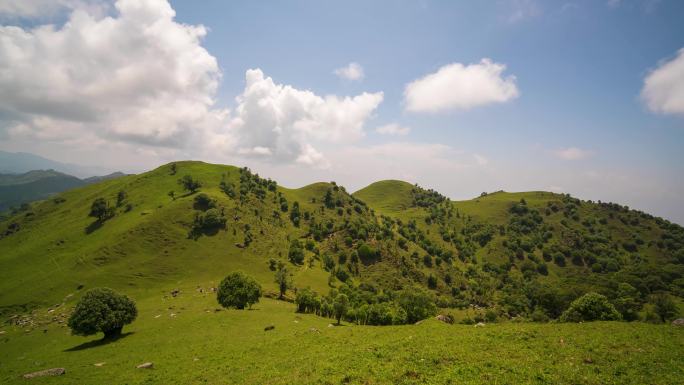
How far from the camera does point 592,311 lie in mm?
49469

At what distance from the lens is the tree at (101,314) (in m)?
53.5

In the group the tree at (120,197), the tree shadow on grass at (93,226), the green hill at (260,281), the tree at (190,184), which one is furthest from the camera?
the tree at (190,184)

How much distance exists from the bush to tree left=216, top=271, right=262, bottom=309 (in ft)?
220

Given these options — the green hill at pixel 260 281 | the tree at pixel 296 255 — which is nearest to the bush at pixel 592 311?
the green hill at pixel 260 281

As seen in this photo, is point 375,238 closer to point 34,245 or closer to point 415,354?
point 415,354

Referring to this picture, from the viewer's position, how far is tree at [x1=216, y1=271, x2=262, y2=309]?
75312 mm

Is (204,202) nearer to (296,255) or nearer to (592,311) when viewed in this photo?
(296,255)

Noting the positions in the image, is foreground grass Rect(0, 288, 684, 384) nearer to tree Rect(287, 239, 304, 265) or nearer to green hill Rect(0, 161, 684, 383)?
green hill Rect(0, 161, 684, 383)

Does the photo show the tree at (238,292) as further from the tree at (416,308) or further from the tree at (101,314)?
the tree at (416,308)

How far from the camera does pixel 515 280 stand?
197m

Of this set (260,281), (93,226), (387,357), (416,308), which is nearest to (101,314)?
(387,357)

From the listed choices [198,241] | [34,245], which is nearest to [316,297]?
[198,241]

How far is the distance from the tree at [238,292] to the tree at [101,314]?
65.4 ft

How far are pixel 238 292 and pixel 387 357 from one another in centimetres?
5672
